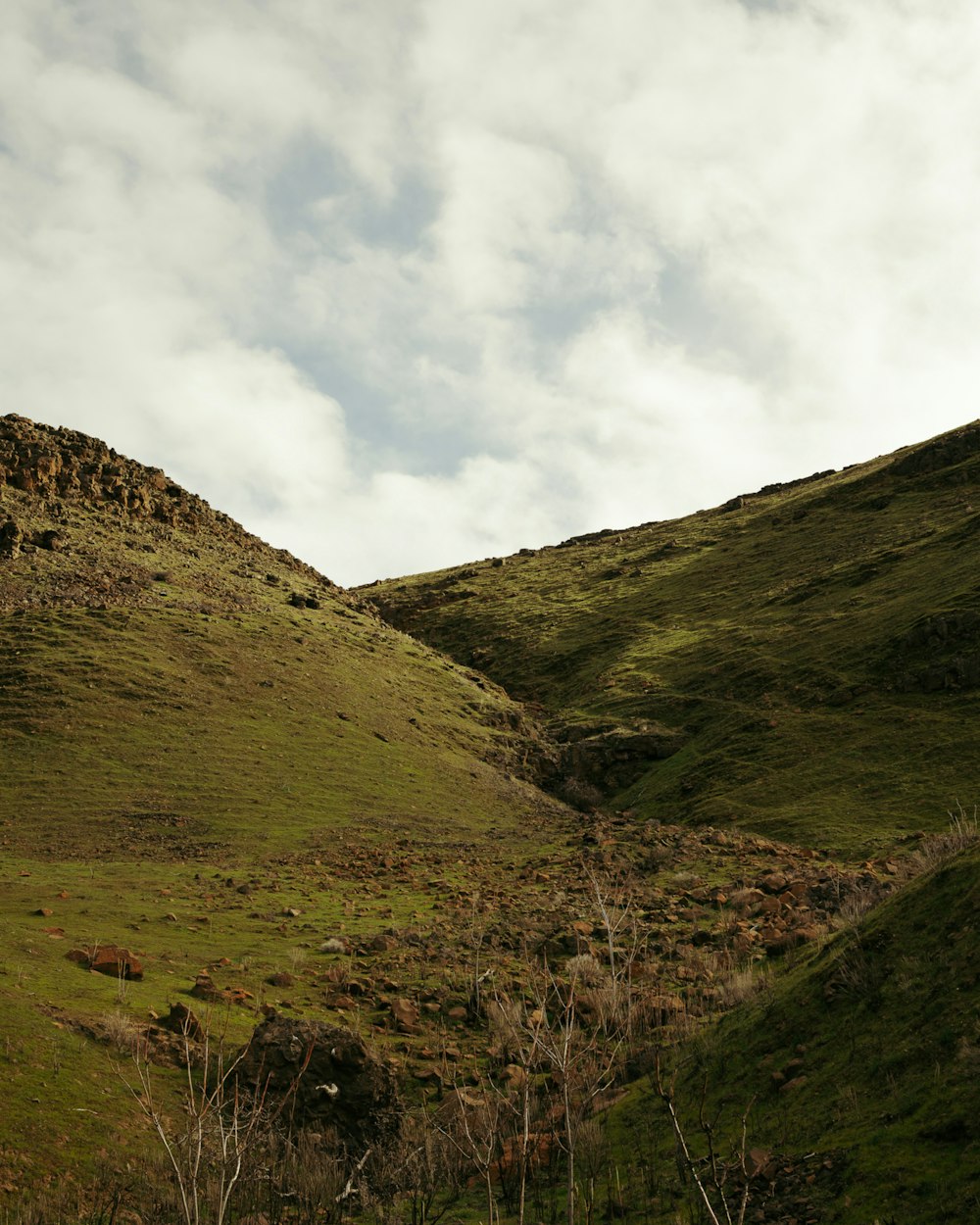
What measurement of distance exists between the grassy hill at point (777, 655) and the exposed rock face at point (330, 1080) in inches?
901

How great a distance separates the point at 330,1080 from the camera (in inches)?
467

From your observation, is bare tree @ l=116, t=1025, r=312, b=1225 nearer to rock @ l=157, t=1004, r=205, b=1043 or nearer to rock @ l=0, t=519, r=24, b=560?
rock @ l=157, t=1004, r=205, b=1043

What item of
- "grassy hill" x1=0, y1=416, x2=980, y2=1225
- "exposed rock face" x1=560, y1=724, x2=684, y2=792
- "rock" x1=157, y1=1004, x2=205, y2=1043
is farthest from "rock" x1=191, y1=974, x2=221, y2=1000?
"exposed rock face" x1=560, y1=724, x2=684, y2=792

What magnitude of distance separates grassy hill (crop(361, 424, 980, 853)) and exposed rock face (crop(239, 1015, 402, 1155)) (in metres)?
22.9

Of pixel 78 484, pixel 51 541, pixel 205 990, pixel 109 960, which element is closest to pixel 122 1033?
pixel 205 990

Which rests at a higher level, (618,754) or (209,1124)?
(618,754)

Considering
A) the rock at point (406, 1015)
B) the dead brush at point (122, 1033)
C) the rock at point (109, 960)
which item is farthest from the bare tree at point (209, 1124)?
the rock at point (406, 1015)

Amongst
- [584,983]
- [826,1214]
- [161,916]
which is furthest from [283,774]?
[826,1214]

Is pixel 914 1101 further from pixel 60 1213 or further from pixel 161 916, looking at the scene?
pixel 161 916

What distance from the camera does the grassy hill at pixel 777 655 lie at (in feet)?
127

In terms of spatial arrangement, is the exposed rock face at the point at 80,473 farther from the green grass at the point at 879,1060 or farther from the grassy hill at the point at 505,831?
the green grass at the point at 879,1060

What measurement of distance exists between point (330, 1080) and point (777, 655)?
47501mm

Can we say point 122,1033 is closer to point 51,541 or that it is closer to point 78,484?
point 51,541

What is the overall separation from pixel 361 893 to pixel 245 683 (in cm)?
2262
